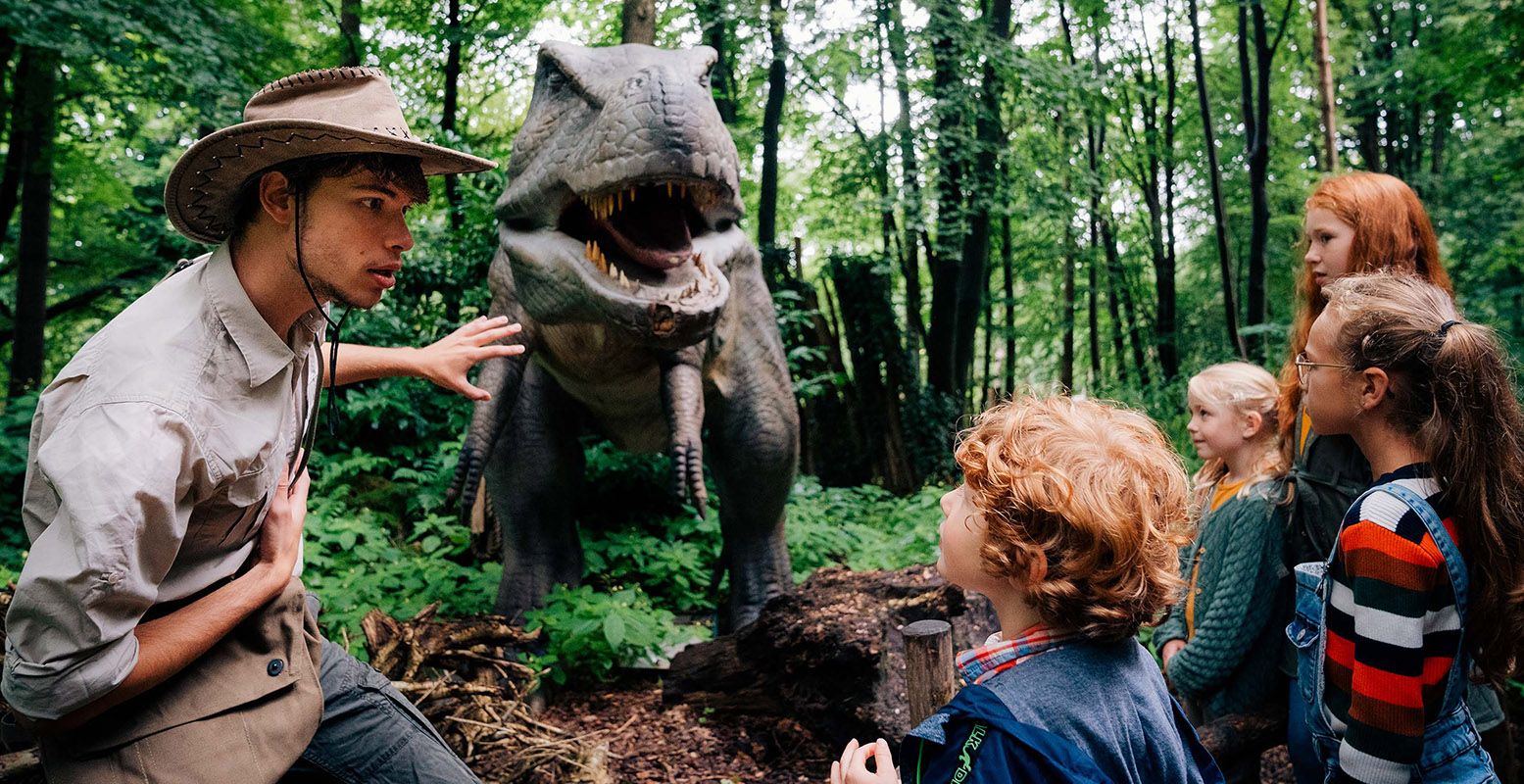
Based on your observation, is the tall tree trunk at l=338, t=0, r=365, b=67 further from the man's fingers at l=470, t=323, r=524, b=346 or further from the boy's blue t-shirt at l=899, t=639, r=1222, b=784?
the boy's blue t-shirt at l=899, t=639, r=1222, b=784

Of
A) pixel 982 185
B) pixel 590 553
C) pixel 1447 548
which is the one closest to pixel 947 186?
pixel 982 185

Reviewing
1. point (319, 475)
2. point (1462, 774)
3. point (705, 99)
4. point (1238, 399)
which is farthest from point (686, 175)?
point (319, 475)

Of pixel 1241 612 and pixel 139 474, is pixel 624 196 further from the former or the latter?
pixel 1241 612

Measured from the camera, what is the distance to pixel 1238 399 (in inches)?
119

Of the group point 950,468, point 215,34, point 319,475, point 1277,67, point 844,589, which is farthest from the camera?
point 1277,67

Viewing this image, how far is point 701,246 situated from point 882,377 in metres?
6.50

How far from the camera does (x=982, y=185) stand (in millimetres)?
10711

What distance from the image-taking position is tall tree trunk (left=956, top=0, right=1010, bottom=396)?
34.2ft

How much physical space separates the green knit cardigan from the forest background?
1.05m

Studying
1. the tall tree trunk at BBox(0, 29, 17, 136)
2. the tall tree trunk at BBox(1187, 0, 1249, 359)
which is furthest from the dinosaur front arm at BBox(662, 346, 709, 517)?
the tall tree trunk at BBox(0, 29, 17, 136)

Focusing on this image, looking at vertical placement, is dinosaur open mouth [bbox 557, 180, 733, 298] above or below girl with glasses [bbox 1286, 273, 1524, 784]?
above

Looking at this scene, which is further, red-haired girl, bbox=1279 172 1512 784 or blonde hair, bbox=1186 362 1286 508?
blonde hair, bbox=1186 362 1286 508

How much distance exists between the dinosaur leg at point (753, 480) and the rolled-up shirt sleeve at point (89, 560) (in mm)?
3148

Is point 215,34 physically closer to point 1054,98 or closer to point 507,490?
point 507,490
